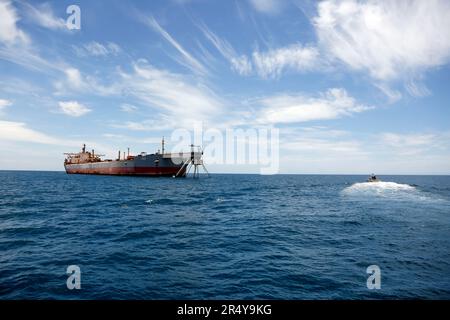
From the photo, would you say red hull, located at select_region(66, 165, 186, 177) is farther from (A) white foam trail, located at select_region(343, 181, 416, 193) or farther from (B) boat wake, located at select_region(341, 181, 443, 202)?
(A) white foam trail, located at select_region(343, 181, 416, 193)

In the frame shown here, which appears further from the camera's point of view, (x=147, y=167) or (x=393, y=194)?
(x=147, y=167)

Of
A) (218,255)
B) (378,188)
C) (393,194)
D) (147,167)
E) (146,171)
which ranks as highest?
(147,167)

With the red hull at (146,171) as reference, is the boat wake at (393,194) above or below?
below

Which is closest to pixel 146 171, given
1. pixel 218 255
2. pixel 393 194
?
pixel 393 194

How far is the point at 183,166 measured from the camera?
96438 mm

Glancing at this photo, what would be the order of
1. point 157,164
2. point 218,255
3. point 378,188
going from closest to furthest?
point 218,255 < point 378,188 < point 157,164

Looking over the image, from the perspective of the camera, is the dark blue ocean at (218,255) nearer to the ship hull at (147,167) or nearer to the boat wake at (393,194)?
the boat wake at (393,194)

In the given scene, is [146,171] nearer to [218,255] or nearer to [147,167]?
[147,167]

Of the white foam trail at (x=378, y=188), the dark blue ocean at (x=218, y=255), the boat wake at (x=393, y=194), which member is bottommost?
the dark blue ocean at (x=218, y=255)

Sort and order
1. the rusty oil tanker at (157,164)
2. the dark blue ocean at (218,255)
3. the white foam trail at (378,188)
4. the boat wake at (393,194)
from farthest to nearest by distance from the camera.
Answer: the rusty oil tanker at (157,164), the white foam trail at (378,188), the boat wake at (393,194), the dark blue ocean at (218,255)

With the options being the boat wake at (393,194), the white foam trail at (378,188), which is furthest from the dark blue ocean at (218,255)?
the white foam trail at (378,188)

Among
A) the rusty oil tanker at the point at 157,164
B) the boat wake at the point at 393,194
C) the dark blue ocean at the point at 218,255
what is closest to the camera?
the dark blue ocean at the point at 218,255

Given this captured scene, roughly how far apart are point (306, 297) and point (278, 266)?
3.78 m
